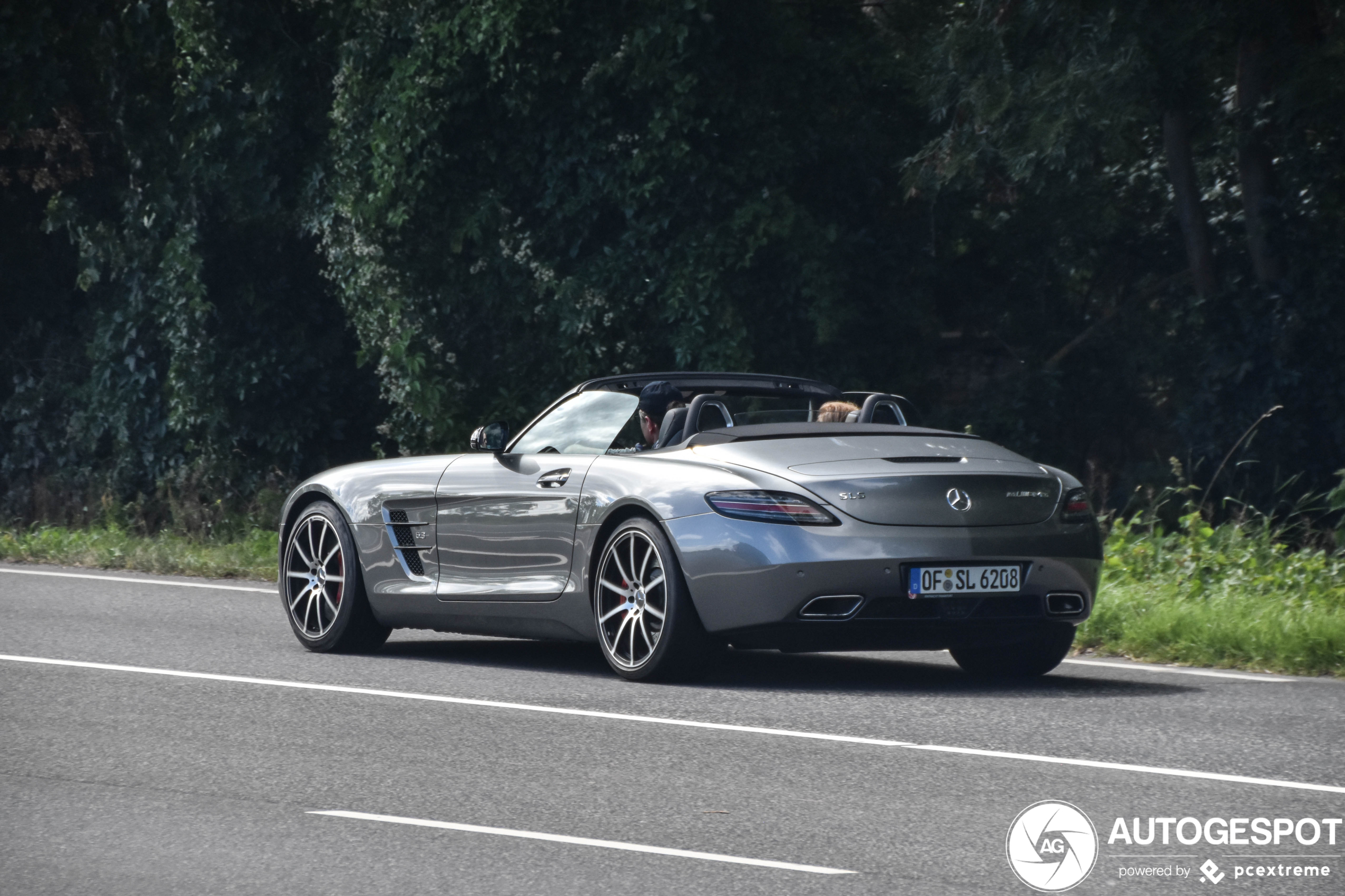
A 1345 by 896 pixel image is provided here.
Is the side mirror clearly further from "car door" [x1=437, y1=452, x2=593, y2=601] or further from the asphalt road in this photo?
the asphalt road

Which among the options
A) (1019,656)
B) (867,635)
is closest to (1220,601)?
(1019,656)

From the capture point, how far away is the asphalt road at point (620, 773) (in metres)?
5.09

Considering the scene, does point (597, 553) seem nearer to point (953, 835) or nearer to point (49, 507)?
point (953, 835)

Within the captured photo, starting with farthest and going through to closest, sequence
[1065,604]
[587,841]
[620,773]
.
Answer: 1. [1065,604]
2. [620,773]
3. [587,841]

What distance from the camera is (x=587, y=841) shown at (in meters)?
5.40

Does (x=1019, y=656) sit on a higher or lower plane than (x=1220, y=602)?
higher

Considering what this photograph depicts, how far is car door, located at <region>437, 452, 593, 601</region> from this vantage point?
8914 millimetres

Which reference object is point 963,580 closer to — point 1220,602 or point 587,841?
point 587,841

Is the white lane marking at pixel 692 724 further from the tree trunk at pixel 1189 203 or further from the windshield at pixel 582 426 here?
the tree trunk at pixel 1189 203

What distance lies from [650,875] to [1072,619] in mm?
3835

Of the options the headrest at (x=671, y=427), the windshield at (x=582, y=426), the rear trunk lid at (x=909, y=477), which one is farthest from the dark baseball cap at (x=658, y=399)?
the rear trunk lid at (x=909, y=477)

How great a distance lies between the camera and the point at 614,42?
18.2m

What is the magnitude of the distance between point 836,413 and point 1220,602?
2.89 meters

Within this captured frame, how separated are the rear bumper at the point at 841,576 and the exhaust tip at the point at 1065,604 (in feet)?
0.41
